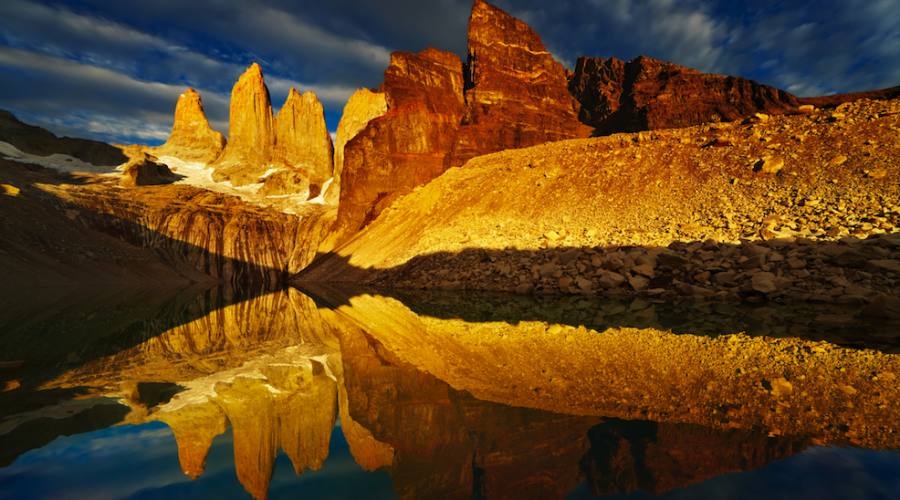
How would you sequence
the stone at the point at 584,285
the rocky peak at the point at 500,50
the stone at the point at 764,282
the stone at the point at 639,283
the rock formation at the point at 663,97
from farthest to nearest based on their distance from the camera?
1. the rocky peak at the point at 500,50
2. the rock formation at the point at 663,97
3. the stone at the point at 584,285
4. the stone at the point at 639,283
5. the stone at the point at 764,282

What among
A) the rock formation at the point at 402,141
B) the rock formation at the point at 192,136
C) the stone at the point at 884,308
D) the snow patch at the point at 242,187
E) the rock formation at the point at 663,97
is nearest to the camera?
the stone at the point at 884,308

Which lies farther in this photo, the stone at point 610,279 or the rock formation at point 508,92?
the rock formation at point 508,92

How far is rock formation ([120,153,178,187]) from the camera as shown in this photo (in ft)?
233

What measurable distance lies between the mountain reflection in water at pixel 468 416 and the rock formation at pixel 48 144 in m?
99.7

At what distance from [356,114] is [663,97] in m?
53.6

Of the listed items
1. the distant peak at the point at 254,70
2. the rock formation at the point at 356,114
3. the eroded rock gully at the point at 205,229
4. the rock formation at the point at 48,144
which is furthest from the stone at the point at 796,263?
the rock formation at the point at 48,144

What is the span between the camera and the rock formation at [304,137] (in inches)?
3275

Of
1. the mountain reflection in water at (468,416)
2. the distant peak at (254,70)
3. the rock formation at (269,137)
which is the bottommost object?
the mountain reflection in water at (468,416)

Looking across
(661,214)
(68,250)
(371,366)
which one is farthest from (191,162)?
(371,366)

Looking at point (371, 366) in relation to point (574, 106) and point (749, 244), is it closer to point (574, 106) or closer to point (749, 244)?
point (749, 244)

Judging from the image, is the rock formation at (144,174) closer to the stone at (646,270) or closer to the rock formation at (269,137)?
the rock formation at (269,137)

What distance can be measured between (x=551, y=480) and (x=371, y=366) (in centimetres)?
482

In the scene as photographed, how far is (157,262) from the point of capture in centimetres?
5234

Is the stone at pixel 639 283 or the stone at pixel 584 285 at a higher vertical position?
the stone at pixel 639 283
